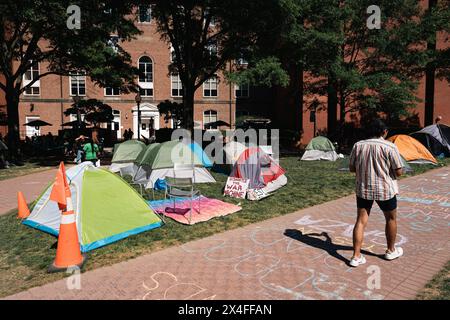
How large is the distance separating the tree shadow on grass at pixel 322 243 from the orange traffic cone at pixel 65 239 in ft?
12.6

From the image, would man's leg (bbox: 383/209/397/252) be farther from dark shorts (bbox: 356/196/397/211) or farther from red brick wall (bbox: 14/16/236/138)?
red brick wall (bbox: 14/16/236/138)

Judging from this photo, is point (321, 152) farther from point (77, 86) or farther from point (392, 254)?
point (77, 86)

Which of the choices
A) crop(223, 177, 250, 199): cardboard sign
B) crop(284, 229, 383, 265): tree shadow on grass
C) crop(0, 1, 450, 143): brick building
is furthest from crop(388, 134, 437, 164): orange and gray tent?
crop(0, 1, 450, 143): brick building

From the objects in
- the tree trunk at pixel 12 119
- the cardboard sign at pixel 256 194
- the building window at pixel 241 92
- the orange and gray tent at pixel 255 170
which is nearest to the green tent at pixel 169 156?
the orange and gray tent at pixel 255 170

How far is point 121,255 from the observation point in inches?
236

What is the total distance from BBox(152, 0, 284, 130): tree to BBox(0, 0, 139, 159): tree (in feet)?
8.52

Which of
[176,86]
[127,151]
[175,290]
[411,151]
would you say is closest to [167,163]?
[127,151]

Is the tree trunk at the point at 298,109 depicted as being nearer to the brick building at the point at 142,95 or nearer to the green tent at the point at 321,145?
the green tent at the point at 321,145

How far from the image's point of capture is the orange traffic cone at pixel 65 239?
5.47 meters

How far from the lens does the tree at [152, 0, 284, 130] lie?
57.4 feet

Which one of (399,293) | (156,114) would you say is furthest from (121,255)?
(156,114)

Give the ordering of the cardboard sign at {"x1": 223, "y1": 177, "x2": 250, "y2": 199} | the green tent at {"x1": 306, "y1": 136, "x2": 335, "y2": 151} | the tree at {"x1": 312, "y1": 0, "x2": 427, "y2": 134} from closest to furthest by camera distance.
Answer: the cardboard sign at {"x1": 223, "y1": 177, "x2": 250, "y2": 199} < the tree at {"x1": 312, "y1": 0, "x2": 427, "y2": 134} < the green tent at {"x1": 306, "y1": 136, "x2": 335, "y2": 151}

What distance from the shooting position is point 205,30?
1991 cm
